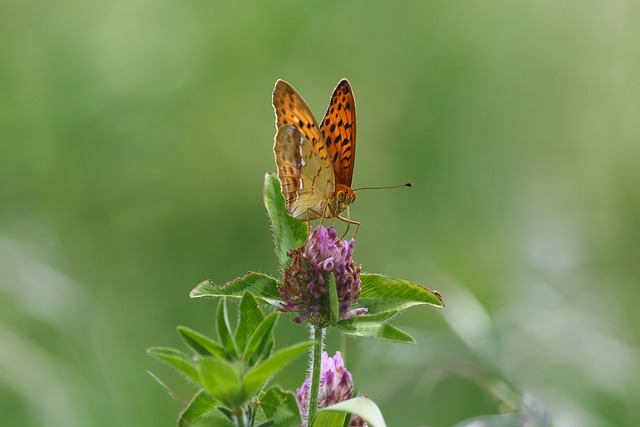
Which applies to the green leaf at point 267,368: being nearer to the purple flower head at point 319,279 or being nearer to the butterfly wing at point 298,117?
the purple flower head at point 319,279

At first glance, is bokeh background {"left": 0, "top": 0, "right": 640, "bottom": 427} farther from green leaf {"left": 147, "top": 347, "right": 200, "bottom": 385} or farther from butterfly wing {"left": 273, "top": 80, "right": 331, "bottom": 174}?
green leaf {"left": 147, "top": 347, "right": 200, "bottom": 385}

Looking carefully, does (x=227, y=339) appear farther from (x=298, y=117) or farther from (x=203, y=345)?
(x=298, y=117)

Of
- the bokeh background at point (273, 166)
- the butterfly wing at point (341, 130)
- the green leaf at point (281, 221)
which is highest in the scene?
the butterfly wing at point (341, 130)

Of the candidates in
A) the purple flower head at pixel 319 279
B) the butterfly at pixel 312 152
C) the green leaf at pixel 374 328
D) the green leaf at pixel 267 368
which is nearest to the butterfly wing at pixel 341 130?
the butterfly at pixel 312 152

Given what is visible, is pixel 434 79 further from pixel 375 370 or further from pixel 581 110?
pixel 375 370

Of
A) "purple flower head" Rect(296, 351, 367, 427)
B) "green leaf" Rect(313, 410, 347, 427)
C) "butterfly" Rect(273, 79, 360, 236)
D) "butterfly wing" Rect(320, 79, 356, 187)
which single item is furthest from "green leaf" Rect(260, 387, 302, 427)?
"butterfly wing" Rect(320, 79, 356, 187)

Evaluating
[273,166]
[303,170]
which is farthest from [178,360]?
Result: [273,166]

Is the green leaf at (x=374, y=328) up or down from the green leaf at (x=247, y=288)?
down
